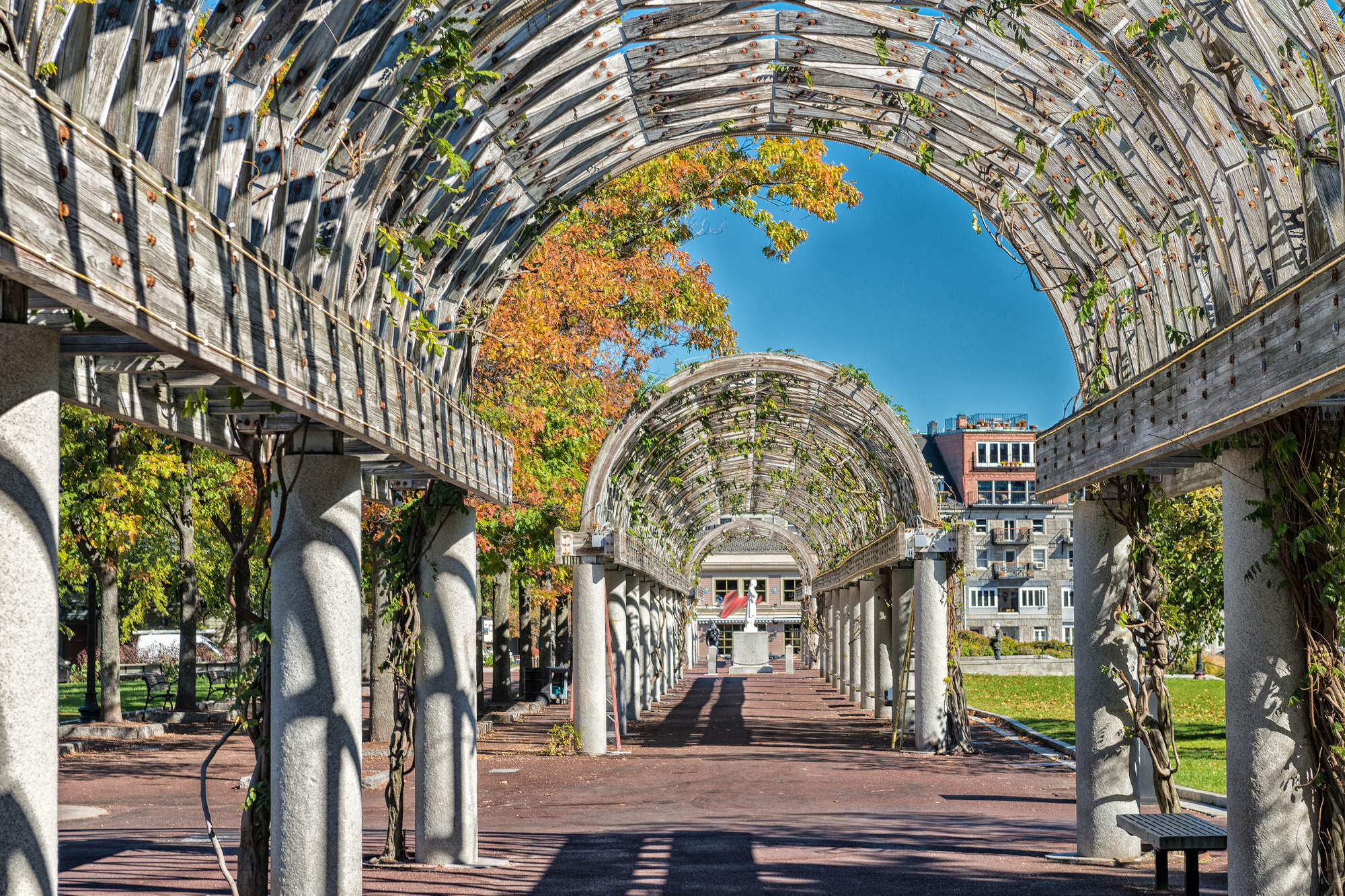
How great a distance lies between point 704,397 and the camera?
67.0 ft

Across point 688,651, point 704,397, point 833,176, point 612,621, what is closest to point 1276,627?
point 704,397

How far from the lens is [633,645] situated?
24875mm

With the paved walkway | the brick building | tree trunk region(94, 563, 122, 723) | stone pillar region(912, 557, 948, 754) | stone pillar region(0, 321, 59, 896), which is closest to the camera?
stone pillar region(0, 321, 59, 896)

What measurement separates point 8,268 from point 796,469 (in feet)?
88.9

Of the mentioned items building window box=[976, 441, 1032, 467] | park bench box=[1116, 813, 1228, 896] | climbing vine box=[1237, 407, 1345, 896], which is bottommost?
park bench box=[1116, 813, 1228, 896]

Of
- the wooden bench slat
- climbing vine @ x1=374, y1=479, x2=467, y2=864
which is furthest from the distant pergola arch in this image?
the wooden bench slat

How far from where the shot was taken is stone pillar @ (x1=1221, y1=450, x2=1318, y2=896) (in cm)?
593

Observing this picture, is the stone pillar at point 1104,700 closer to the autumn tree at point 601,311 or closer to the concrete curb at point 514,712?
the autumn tree at point 601,311

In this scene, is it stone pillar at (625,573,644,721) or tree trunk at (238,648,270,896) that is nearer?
tree trunk at (238,648,270,896)

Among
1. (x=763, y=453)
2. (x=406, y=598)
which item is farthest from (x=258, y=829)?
(x=763, y=453)

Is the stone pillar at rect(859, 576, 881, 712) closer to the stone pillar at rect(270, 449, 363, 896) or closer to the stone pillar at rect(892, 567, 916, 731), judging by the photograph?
the stone pillar at rect(892, 567, 916, 731)

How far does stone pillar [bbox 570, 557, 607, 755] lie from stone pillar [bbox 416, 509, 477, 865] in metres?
9.43

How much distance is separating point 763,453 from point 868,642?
460cm

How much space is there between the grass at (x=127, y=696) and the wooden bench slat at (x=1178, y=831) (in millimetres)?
22893
